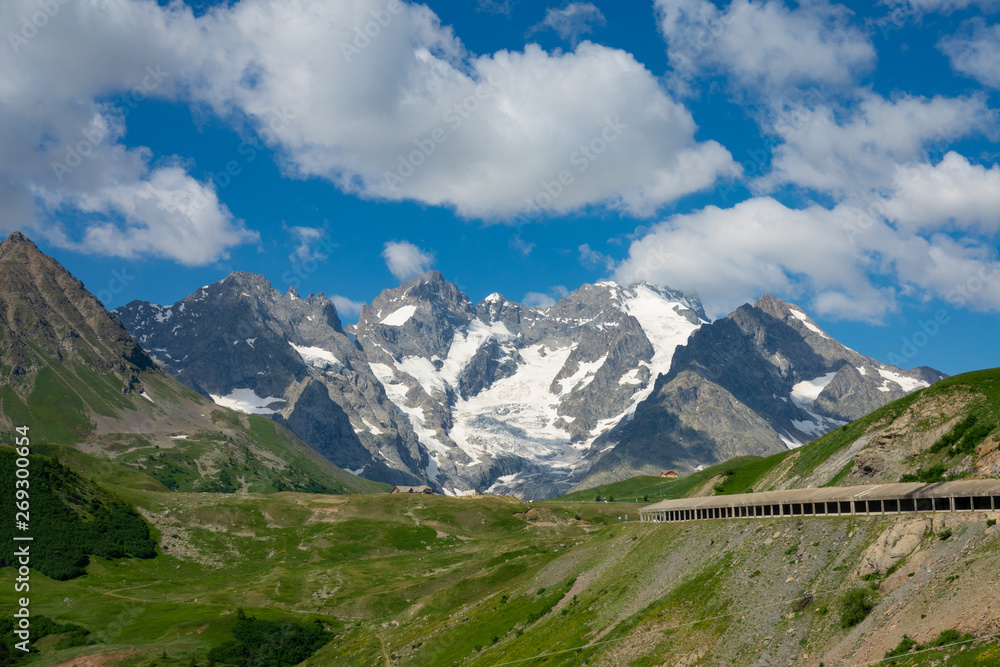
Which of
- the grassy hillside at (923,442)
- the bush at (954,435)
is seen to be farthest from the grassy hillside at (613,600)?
the bush at (954,435)

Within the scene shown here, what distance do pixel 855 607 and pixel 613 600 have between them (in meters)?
29.3

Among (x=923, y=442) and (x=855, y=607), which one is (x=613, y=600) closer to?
(x=855, y=607)

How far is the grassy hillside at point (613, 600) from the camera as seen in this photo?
5250cm

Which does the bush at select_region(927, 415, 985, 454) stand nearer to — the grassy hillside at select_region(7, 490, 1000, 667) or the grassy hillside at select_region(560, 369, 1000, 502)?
the grassy hillside at select_region(560, 369, 1000, 502)

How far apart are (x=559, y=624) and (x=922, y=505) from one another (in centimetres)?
3821

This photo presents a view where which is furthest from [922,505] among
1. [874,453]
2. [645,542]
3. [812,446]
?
[812,446]

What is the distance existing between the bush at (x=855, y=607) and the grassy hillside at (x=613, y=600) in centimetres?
20

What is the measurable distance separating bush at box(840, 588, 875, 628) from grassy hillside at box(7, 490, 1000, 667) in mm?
198

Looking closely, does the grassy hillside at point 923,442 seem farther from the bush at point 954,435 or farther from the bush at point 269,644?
the bush at point 269,644

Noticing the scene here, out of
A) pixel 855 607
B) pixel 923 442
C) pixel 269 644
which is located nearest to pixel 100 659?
pixel 269 644

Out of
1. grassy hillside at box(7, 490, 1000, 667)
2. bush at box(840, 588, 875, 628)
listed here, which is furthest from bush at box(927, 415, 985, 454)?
bush at box(840, 588, 875, 628)

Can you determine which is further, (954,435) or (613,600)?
(954,435)

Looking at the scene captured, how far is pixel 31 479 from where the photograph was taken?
186250 mm

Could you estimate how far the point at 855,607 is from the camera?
177 feet
